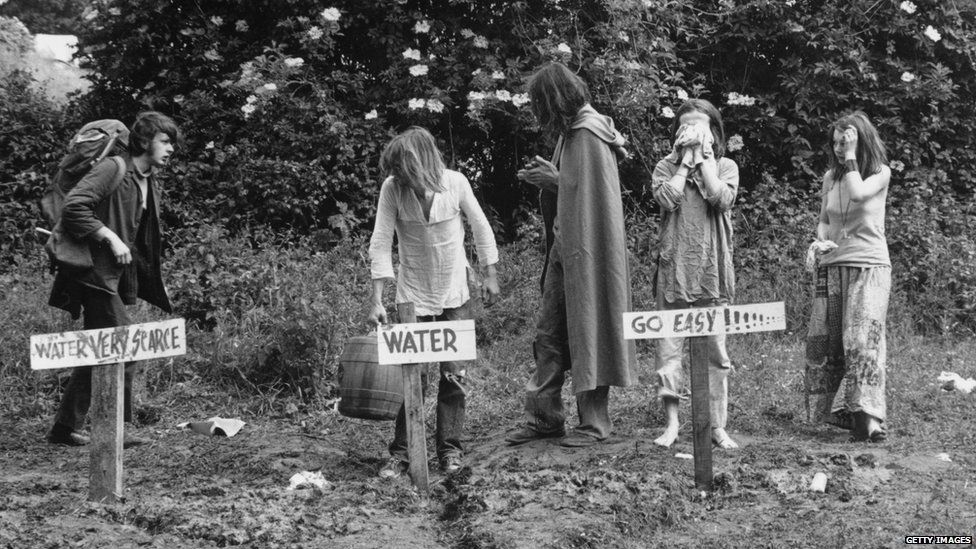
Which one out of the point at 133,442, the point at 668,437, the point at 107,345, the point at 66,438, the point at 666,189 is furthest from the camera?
the point at 133,442

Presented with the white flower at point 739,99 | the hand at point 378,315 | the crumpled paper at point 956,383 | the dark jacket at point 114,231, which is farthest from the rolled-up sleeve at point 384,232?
the white flower at point 739,99

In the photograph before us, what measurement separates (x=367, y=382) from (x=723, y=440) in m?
2.03

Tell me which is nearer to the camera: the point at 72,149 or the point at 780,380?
the point at 72,149

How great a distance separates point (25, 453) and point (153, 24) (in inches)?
219

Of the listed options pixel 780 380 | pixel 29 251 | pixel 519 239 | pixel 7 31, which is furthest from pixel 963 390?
pixel 7 31

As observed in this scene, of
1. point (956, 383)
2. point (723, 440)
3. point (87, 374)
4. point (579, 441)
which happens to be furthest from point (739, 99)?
point (87, 374)

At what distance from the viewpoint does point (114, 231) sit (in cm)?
654

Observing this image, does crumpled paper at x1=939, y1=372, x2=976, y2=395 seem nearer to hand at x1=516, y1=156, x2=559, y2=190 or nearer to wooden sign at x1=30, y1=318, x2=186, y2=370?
hand at x1=516, y1=156, x2=559, y2=190

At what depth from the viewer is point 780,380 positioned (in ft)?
27.0

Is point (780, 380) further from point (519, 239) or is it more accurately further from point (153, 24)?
point (153, 24)

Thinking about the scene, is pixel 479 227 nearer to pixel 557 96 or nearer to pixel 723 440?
pixel 557 96

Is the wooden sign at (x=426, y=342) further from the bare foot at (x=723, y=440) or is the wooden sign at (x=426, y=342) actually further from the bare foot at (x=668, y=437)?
the bare foot at (x=723, y=440)

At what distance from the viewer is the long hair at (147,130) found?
6512 millimetres

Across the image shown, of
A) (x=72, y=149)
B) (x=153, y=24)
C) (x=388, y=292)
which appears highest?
(x=153, y=24)
